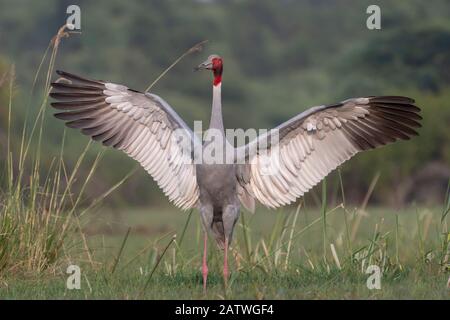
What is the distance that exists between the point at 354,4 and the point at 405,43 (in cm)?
2846

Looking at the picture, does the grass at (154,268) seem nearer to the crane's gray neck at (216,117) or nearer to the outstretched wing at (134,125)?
the outstretched wing at (134,125)

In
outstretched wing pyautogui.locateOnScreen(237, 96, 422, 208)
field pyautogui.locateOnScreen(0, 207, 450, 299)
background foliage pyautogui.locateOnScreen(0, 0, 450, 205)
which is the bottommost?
field pyautogui.locateOnScreen(0, 207, 450, 299)

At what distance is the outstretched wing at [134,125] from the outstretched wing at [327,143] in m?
0.54

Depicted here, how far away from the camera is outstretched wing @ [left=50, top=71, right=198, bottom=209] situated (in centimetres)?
880

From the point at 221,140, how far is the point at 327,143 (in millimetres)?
1016

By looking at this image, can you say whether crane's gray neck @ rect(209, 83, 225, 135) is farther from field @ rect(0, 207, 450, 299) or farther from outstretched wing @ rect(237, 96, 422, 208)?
field @ rect(0, 207, 450, 299)

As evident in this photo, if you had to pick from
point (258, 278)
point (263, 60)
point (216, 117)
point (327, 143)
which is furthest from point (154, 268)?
point (263, 60)

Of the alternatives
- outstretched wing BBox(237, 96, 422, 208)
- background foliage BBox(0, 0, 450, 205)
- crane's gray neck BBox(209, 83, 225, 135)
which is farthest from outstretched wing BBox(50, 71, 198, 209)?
background foliage BBox(0, 0, 450, 205)

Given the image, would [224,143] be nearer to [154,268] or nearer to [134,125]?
[134,125]

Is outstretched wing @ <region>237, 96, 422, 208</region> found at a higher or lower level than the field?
higher

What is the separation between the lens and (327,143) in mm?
9023

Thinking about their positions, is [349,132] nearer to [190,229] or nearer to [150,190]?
[190,229]

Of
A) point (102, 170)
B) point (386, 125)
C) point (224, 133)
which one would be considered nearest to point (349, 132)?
point (386, 125)

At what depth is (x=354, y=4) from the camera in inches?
2660
